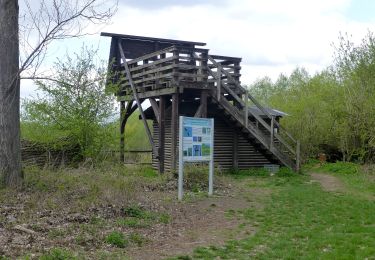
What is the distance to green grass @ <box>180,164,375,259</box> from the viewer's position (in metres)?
7.55

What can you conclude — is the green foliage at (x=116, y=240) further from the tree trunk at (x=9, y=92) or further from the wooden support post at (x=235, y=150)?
the wooden support post at (x=235, y=150)

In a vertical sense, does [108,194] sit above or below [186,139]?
below

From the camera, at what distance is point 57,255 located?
20.9 ft

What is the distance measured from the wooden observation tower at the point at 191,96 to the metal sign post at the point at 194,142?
10.7ft

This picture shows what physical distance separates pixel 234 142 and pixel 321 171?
15.2 ft

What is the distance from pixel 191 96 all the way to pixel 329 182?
659 cm

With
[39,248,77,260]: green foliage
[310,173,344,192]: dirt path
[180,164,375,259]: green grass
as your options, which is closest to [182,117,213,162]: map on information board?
[180,164,375,259]: green grass

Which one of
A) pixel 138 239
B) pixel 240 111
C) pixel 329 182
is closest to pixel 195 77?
pixel 240 111

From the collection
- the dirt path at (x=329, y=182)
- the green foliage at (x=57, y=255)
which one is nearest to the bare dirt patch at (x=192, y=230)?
the green foliage at (x=57, y=255)

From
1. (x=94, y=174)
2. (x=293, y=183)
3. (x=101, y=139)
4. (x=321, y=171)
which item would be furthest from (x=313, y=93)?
(x=94, y=174)

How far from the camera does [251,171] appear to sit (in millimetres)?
20625

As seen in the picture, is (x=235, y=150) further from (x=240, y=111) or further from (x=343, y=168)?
(x=343, y=168)

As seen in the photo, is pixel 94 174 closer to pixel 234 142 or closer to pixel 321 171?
pixel 234 142

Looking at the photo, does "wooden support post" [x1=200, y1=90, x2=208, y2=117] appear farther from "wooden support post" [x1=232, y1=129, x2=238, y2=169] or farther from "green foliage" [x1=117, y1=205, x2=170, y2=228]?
"green foliage" [x1=117, y1=205, x2=170, y2=228]
